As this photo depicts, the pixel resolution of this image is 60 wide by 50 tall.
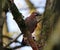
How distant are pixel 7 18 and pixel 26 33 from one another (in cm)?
113

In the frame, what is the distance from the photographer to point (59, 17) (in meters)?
0.35

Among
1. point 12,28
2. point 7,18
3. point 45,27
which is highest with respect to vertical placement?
point 45,27

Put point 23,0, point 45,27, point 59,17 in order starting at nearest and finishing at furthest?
point 59,17
point 45,27
point 23,0

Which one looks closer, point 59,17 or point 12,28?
point 59,17

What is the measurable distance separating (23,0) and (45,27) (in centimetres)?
121

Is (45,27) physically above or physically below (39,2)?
above

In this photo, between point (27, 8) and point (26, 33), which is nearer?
point (26, 33)

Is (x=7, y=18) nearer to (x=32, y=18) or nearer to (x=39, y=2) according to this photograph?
(x=39, y=2)

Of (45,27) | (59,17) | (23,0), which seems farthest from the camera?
(23,0)

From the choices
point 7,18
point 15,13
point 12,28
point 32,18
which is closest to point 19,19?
point 15,13

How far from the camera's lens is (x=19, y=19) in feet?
1.38

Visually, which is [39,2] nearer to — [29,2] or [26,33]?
[29,2]

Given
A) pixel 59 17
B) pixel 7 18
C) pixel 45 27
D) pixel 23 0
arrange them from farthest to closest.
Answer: pixel 23 0
pixel 7 18
pixel 45 27
pixel 59 17

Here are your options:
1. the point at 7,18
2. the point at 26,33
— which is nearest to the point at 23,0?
the point at 7,18
